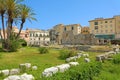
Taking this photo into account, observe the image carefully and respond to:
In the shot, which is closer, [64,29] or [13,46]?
[13,46]

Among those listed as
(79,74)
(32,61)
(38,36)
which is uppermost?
(38,36)

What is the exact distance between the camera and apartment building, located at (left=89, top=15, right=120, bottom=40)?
281 feet

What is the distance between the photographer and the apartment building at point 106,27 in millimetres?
85750

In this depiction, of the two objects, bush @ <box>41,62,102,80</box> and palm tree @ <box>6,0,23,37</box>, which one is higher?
palm tree @ <box>6,0,23,37</box>

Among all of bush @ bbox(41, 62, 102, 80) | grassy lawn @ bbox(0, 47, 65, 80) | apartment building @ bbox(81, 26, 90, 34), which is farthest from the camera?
apartment building @ bbox(81, 26, 90, 34)

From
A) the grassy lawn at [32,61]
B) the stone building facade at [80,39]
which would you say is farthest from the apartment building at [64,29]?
the grassy lawn at [32,61]

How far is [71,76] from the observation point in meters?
8.73

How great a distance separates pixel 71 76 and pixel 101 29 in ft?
278

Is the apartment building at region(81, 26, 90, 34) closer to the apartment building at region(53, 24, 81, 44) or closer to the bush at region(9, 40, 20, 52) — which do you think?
the apartment building at region(53, 24, 81, 44)

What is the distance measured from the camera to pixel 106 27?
89.4m

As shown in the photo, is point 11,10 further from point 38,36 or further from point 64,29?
point 38,36

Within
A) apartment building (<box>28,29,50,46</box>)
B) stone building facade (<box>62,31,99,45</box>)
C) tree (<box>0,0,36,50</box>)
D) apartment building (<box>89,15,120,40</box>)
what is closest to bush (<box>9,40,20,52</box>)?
tree (<box>0,0,36,50</box>)

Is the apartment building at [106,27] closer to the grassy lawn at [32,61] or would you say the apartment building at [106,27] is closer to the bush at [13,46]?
the bush at [13,46]

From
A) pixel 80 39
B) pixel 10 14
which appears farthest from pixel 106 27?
pixel 10 14
